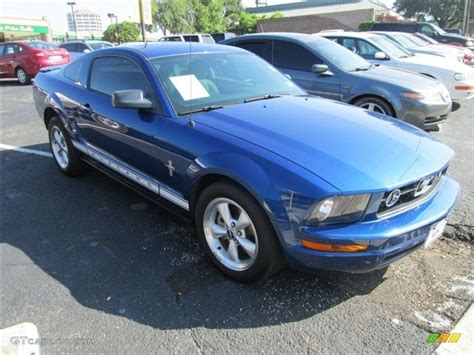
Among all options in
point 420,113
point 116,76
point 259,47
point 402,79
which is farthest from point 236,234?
point 259,47

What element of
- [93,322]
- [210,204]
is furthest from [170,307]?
[210,204]

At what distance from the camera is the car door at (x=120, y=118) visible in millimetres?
3266

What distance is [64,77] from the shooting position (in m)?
4.74

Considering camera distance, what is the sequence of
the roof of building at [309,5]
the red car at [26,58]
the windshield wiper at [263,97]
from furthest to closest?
the roof of building at [309,5]
the red car at [26,58]
the windshield wiper at [263,97]

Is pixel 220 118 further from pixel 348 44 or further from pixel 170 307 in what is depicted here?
pixel 348 44

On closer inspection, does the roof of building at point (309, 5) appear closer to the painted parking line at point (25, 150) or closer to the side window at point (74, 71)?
the painted parking line at point (25, 150)

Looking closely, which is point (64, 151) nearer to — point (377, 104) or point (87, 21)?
point (377, 104)

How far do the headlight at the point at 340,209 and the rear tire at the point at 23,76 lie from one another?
48.4ft

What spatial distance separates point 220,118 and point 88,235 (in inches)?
63.0

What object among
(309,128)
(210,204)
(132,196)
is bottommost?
(132,196)

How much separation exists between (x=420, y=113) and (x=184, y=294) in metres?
4.73

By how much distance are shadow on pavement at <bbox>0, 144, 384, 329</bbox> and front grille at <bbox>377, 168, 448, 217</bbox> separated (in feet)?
1.84

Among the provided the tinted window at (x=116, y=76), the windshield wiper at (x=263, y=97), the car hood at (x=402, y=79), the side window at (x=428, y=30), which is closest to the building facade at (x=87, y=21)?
the side window at (x=428, y=30)

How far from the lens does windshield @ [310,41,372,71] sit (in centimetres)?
648
